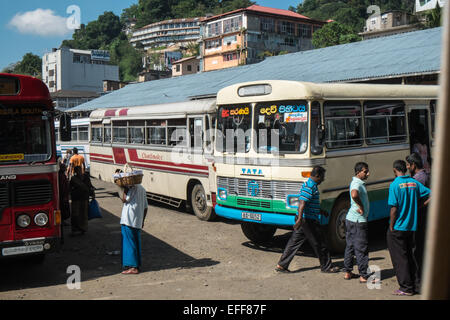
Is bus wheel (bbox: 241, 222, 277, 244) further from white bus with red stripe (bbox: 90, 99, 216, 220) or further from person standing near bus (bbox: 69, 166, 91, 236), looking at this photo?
person standing near bus (bbox: 69, 166, 91, 236)

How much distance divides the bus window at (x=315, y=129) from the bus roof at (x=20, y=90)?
14.6ft

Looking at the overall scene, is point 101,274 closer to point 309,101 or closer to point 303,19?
point 309,101

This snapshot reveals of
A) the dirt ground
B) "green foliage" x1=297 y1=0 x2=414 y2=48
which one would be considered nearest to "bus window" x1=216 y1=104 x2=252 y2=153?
the dirt ground

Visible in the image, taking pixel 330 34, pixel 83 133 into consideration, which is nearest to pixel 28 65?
pixel 330 34

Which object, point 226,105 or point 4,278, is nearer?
point 4,278

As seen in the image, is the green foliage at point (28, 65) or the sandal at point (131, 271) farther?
the green foliage at point (28, 65)

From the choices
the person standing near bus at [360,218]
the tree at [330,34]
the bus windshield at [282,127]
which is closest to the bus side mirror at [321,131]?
the bus windshield at [282,127]

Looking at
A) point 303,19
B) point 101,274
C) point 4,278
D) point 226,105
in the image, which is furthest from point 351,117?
point 303,19

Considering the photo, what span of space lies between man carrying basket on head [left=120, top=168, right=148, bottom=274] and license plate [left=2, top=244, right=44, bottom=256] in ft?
4.32

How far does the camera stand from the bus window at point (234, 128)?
9469 mm

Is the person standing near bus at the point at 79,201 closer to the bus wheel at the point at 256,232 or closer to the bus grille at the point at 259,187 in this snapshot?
the bus grille at the point at 259,187

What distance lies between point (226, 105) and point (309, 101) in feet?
7.17

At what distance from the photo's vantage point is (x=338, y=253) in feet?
29.5

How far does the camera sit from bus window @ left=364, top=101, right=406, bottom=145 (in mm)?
9477
